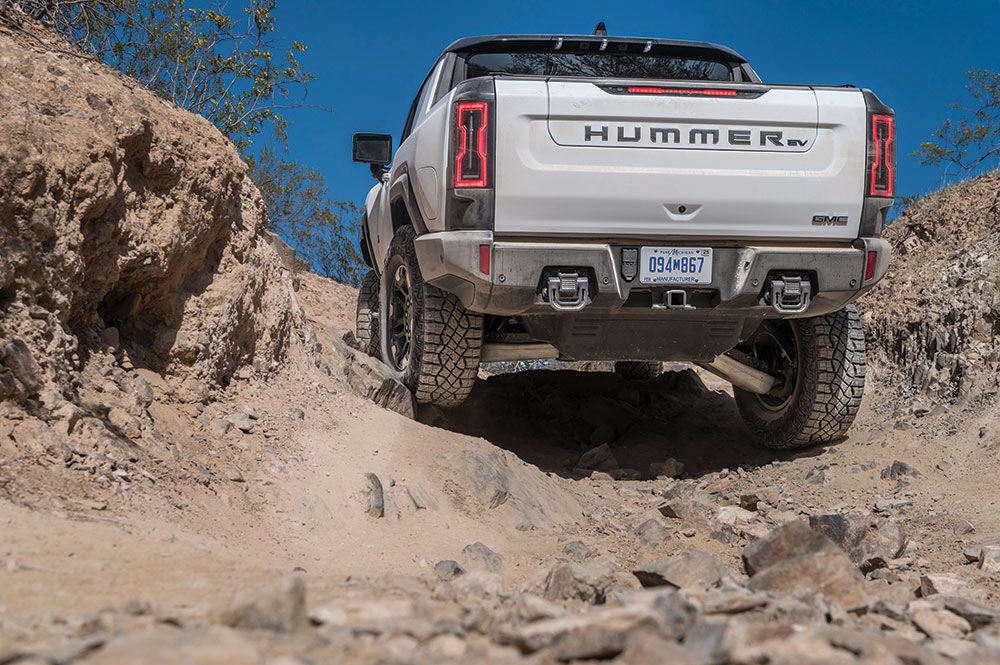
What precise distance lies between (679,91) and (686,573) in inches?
113

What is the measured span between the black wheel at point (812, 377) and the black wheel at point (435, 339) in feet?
7.65

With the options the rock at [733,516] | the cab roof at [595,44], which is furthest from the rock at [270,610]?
the cab roof at [595,44]

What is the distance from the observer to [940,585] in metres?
3.40

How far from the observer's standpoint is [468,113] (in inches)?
188

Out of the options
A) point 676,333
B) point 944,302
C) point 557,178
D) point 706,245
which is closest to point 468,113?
point 557,178

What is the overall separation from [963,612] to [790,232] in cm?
280

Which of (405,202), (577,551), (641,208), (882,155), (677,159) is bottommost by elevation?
(577,551)

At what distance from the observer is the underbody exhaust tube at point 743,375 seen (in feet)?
20.8

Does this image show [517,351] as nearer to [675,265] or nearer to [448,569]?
[675,265]

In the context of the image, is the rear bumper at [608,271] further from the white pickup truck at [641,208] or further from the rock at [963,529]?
the rock at [963,529]

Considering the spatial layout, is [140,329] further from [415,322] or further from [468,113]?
[468,113]

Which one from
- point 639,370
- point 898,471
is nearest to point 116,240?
point 898,471

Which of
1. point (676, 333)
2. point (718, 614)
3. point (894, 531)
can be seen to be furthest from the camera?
point (676, 333)

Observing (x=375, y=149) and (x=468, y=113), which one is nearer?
(x=468, y=113)
